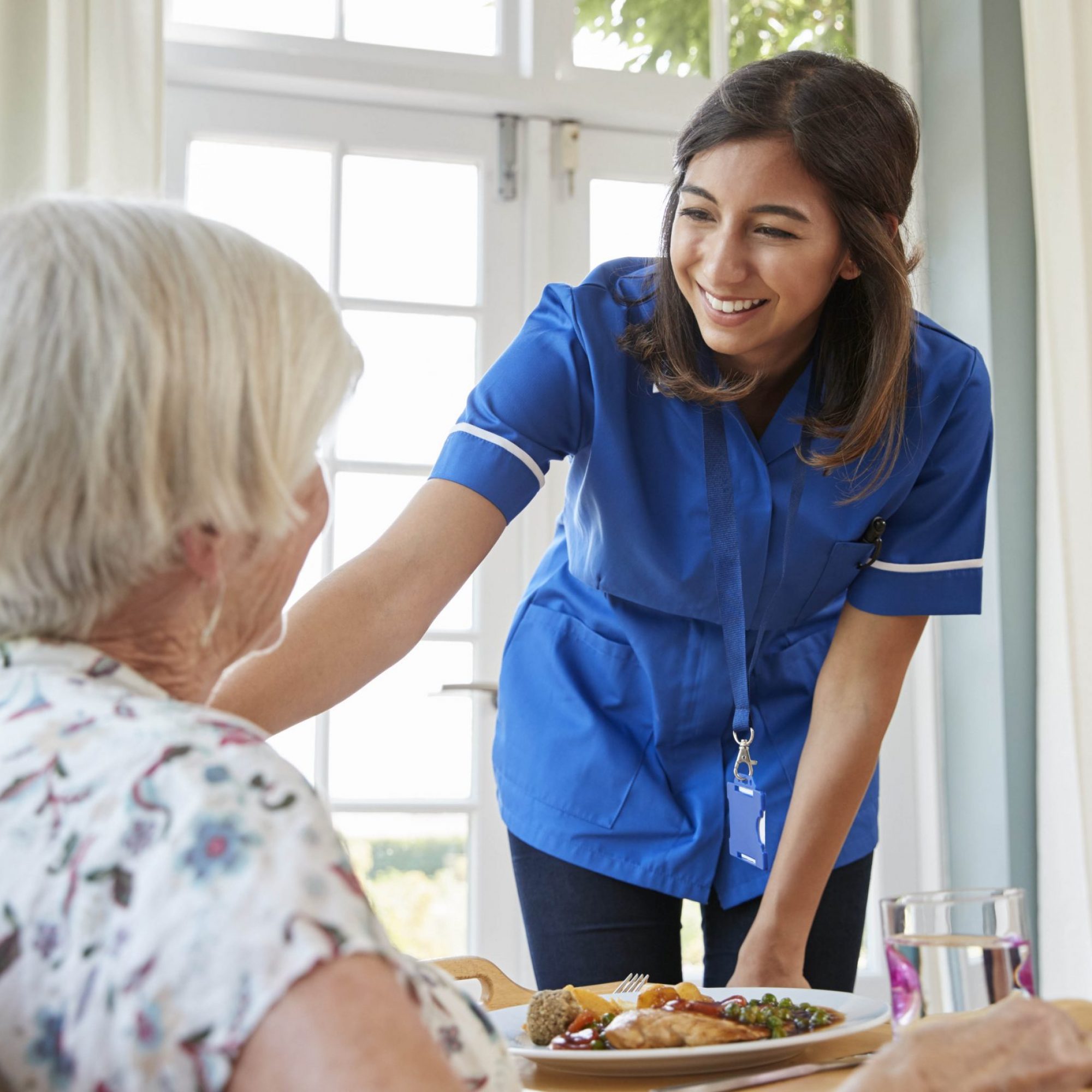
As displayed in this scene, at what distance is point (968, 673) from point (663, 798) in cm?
145

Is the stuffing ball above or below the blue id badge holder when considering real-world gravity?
below

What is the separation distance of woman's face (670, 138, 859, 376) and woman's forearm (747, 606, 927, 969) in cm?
37

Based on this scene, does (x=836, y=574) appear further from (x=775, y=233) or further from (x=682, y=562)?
(x=775, y=233)

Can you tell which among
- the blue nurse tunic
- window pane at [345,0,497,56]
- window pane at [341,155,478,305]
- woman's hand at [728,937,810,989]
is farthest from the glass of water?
window pane at [345,0,497,56]

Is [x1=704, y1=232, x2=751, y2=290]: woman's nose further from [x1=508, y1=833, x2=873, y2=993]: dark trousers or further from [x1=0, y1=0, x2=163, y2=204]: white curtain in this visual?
[x1=0, y1=0, x2=163, y2=204]: white curtain

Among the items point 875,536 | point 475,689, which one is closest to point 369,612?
point 875,536

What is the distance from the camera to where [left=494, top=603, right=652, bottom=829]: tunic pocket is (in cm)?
153

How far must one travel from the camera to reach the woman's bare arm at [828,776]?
1.38m

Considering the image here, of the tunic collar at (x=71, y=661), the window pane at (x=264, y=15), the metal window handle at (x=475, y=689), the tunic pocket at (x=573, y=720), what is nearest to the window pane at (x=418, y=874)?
the metal window handle at (x=475, y=689)

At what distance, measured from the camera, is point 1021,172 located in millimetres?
2762

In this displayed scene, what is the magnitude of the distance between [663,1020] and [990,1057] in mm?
306

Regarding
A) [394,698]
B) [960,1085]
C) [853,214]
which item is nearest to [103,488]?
[960,1085]

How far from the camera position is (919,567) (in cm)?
152

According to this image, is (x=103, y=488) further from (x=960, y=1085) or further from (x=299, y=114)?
(x=299, y=114)
